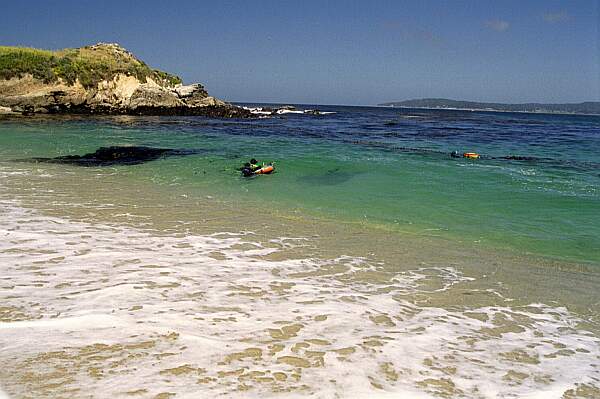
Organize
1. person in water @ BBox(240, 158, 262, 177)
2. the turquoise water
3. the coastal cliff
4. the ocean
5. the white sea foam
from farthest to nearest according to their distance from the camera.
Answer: the coastal cliff < person in water @ BBox(240, 158, 262, 177) < the turquoise water < the ocean < the white sea foam

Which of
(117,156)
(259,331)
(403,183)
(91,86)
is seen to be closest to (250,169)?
(403,183)

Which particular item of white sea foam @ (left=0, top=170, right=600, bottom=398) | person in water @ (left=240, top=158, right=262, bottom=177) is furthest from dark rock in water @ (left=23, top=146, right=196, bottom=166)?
white sea foam @ (left=0, top=170, right=600, bottom=398)

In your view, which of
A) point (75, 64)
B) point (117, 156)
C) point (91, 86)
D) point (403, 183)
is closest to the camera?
point (403, 183)

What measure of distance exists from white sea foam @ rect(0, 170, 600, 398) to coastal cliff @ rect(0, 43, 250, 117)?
141 feet

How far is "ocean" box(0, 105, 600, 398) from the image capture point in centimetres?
401

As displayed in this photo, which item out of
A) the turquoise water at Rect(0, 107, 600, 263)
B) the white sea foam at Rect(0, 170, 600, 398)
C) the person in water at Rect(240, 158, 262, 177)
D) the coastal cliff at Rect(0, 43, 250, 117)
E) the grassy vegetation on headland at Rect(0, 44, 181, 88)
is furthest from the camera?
the grassy vegetation on headland at Rect(0, 44, 181, 88)

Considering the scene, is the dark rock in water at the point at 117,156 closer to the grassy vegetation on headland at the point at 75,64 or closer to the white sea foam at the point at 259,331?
the white sea foam at the point at 259,331

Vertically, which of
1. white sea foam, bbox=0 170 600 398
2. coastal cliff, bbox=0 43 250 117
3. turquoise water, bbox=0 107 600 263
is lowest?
white sea foam, bbox=0 170 600 398

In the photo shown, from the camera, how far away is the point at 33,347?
13.5ft

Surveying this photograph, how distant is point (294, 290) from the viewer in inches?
237

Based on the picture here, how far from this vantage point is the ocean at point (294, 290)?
13.2ft

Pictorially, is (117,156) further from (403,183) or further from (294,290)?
(294,290)

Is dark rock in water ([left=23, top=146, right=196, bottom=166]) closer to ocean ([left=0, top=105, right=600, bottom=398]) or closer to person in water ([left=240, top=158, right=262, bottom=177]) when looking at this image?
ocean ([left=0, top=105, right=600, bottom=398])

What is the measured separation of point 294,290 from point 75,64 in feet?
164
